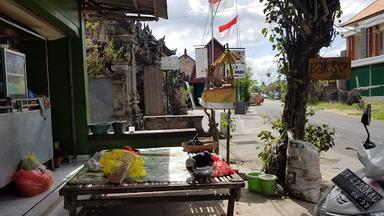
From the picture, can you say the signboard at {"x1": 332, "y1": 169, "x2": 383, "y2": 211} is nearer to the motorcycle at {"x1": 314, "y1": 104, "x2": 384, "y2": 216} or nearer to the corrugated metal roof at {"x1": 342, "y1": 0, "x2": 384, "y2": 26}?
the motorcycle at {"x1": 314, "y1": 104, "x2": 384, "y2": 216}

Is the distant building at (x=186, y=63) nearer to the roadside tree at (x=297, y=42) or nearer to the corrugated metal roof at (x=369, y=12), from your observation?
the corrugated metal roof at (x=369, y=12)

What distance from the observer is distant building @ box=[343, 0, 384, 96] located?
91.2 feet

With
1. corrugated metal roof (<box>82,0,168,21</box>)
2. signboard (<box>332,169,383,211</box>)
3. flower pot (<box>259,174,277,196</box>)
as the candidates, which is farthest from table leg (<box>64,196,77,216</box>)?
corrugated metal roof (<box>82,0,168,21</box>)

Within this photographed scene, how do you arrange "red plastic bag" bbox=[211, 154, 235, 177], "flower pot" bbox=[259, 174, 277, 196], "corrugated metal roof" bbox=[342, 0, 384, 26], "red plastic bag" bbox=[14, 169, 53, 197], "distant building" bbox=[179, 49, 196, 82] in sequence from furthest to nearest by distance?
1. "distant building" bbox=[179, 49, 196, 82]
2. "corrugated metal roof" bbox=[342, 0, 384, 26]
3. "flower pot" bbox=[259, 174, 277, 196]
4. "red plastic bag" bbox=[14, 169, 53, 197]
5. "red plastic bag" bbox=[211, 154, 235, 177]

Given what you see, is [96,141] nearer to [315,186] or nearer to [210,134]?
[210,134]

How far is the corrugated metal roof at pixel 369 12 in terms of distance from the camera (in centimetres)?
2780

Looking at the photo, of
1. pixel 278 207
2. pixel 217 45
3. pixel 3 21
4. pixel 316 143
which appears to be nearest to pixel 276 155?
pixel 316 143

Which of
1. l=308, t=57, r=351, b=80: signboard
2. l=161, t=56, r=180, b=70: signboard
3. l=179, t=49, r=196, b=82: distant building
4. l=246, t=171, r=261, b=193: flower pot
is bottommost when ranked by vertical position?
l=246, t=171, r=261, b=193: flower pot

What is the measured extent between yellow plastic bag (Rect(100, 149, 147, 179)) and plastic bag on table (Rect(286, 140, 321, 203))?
237cm

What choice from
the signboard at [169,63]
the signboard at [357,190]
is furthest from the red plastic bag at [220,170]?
the signboard at [169,63]

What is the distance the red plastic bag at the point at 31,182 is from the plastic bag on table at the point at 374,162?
3928 millimetres

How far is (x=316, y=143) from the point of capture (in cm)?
624

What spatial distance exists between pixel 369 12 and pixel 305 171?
92.4ft

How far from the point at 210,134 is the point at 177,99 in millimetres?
14774
